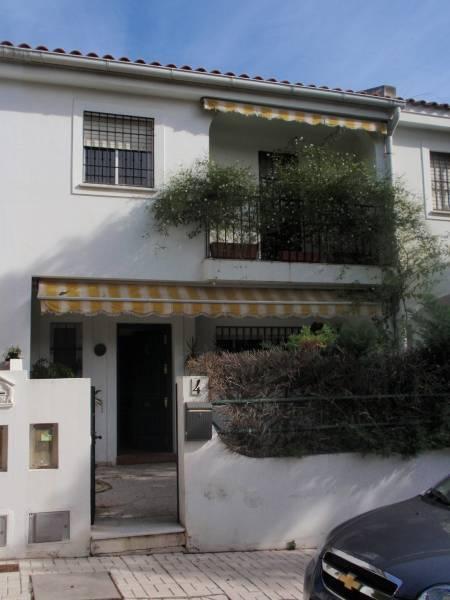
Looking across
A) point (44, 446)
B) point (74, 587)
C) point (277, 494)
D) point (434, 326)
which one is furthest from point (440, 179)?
point (74, 587)

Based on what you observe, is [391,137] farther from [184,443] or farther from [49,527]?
[49,527]

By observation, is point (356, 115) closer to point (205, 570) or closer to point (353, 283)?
point (353, 283)

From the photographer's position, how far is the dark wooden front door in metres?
14.1

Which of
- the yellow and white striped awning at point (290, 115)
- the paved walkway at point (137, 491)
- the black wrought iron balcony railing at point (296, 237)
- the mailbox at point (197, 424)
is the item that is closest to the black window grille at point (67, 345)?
the paved walkway at point (137, 491)

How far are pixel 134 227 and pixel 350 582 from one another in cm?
966

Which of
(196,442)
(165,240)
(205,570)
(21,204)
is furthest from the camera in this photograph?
(165,240)

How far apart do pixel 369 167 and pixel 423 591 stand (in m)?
11.9

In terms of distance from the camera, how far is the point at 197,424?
7934 millimetres

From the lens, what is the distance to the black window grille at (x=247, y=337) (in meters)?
15.1

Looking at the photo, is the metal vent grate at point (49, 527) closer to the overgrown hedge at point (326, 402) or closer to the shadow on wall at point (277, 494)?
the shadow on wall at point (277, 494)

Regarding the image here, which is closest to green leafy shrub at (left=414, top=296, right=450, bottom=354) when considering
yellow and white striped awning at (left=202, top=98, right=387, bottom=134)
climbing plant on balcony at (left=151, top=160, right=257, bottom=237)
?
climbing plant on balcony at (left=151, top=160, right=257, bottom=237)

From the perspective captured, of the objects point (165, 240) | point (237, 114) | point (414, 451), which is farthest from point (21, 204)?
point (414, 451)

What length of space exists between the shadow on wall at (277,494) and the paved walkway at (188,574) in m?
0.28

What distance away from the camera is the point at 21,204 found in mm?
12523
